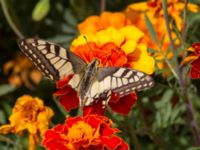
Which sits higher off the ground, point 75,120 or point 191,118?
point 75,120

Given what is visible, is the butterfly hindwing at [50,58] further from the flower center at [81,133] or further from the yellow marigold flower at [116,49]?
the flower center at [81,133]

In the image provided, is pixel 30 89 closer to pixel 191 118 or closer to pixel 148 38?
pixel 148 38

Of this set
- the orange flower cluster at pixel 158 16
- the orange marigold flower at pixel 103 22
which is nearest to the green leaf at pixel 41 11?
the orange marigold flower at pixel 103 22

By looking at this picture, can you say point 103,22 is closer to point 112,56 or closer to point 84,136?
point 112,56

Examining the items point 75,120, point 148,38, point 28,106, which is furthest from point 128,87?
point 148,38

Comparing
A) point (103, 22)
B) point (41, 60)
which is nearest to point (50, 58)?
point (41, 60)

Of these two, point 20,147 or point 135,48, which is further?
point 20,147

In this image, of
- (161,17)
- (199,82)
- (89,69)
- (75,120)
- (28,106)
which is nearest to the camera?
(75,120)
